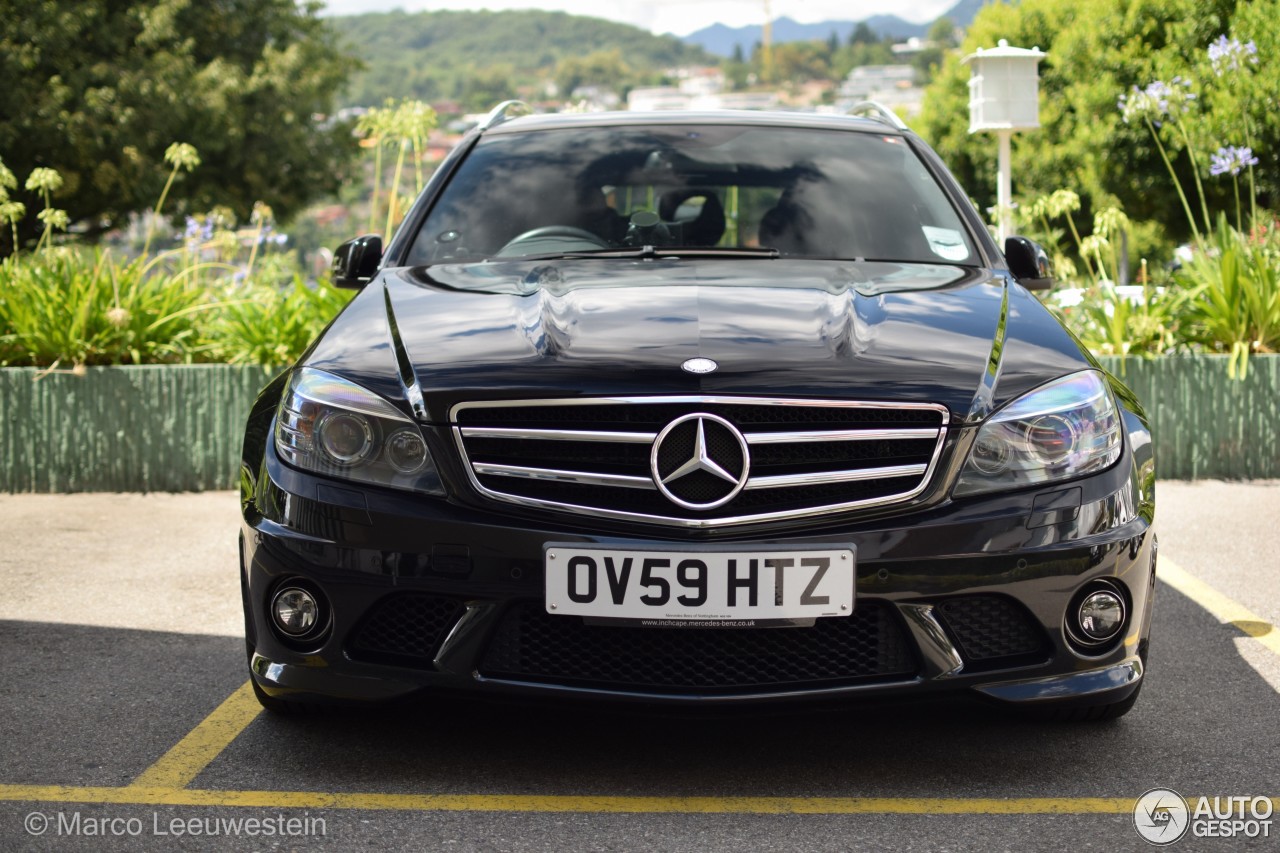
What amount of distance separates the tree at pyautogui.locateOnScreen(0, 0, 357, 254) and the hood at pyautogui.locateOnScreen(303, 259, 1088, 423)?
28.5 metres

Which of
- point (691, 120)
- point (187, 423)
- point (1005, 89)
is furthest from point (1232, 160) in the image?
point (187, 423)

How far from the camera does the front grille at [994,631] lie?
3.05m

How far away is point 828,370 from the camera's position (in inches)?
124

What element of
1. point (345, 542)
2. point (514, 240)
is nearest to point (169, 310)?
point (514, 240)

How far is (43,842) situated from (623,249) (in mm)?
2175

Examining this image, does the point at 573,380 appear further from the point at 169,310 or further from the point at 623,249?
the point at 169,310

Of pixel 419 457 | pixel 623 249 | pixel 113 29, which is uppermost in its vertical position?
pixel 113 29

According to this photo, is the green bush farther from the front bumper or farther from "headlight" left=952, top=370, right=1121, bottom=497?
"headlight" left=952, top=370, right=1121, bottom=497

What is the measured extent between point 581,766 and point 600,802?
23 centimetres

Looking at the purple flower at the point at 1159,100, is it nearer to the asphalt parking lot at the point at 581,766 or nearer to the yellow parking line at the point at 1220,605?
the yellow parking line at the point at 1220,605

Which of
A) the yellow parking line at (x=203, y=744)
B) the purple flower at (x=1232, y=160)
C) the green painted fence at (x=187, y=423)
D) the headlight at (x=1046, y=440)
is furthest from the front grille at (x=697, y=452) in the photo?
the purple flower at (x=1232, y=160)

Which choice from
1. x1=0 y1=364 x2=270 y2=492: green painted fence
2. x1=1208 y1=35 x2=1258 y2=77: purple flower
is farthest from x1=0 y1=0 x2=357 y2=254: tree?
x1=1208 y1=35 x2=1258 y2=77: purple flower

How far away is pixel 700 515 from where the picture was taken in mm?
2977

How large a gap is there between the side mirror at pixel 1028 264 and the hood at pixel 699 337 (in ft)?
1.37
